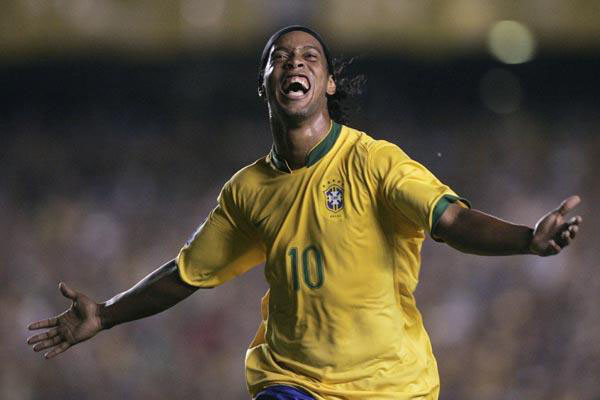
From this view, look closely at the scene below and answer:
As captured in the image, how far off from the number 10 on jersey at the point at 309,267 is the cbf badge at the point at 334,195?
161mm

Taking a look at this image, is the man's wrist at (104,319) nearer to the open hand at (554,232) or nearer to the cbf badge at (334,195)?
the cbf badge at (334,195)

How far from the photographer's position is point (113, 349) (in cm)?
1025

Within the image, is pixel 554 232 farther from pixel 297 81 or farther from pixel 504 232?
pixel 297 81

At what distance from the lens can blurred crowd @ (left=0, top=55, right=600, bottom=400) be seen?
32.3 ft

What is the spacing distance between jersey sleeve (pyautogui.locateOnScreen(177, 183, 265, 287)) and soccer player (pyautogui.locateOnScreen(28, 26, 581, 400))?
2.0 inches

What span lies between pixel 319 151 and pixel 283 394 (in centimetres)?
92

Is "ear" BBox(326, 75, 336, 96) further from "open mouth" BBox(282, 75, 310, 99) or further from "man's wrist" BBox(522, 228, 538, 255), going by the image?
"man's wrist" BBox(522, 228, 538, 255)

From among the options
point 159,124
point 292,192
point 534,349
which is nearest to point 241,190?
point 292,192

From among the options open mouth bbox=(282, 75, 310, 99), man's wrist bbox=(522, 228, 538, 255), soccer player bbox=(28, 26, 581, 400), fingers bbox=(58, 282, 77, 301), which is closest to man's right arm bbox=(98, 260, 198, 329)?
fingers bbox=(58, 282, 77, 301)

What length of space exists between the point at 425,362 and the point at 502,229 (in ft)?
2.43

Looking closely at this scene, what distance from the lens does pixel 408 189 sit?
3.62m

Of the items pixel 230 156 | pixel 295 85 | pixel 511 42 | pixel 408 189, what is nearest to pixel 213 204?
pixel 230 156

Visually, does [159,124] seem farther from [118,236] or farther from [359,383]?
[359,383]

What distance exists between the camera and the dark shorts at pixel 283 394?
378cm
